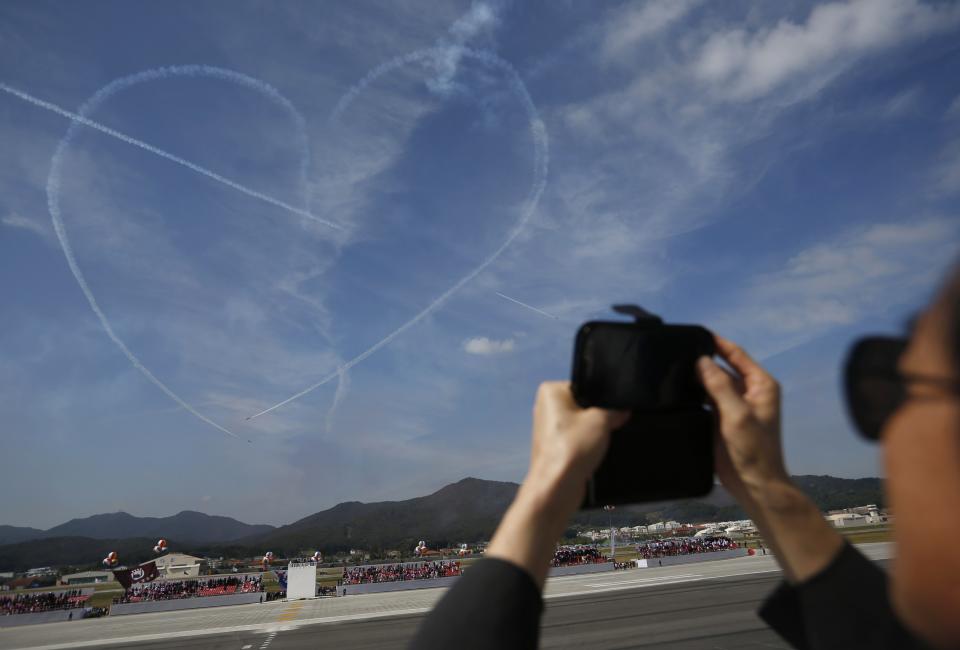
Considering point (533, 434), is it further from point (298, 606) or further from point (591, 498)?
point (298, 606)

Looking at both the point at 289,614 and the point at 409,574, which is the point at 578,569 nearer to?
the point at 409,574

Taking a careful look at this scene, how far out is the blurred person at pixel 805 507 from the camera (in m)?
0.79

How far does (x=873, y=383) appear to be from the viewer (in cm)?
100

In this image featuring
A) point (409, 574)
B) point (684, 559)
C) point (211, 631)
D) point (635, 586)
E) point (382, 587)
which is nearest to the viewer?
point (211, 631)

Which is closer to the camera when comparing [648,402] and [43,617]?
[648,402]

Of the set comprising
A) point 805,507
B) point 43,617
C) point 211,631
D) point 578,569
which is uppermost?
point 805,507

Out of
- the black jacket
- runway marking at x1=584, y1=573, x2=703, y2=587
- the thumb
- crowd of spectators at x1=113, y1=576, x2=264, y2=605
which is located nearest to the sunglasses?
the thumb

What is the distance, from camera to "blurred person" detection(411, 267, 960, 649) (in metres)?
0.79

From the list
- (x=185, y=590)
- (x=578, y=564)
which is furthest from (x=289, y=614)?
(x=578, y=564)

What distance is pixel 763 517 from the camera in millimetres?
1570

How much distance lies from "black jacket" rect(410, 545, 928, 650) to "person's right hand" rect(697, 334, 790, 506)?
0.26 metres

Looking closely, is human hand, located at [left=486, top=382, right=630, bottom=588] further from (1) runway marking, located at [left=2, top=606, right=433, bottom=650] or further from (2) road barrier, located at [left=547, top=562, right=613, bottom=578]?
(2) road barrier, located at [left=547, top=562, right=613, bottom=578]

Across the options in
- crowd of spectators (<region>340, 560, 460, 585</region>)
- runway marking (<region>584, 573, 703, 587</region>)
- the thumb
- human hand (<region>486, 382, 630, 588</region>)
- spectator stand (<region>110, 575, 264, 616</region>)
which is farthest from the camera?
crowd of spectators (<region>340, 560, 460, 585</region>)

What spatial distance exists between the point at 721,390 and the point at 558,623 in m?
22.9
